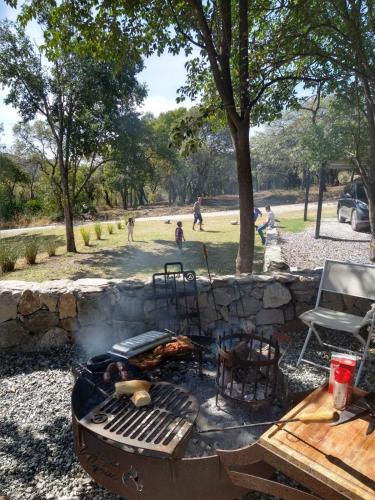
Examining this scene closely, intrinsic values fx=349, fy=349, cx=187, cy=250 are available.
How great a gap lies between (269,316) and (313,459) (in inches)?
108

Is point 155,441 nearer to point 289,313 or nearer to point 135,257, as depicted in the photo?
point 289,313

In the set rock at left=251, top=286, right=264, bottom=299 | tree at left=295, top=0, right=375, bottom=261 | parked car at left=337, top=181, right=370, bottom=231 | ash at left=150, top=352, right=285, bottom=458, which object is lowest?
ash at left=150, top=352, right=285, bottom=458

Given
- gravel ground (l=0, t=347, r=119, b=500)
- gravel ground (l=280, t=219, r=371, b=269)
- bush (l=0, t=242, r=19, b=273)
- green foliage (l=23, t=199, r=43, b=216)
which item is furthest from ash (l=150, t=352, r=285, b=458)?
green foliage (l=23, t=199, r=43, b=216)

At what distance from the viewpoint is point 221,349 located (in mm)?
2584

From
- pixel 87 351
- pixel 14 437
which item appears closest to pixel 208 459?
pixel 14 437

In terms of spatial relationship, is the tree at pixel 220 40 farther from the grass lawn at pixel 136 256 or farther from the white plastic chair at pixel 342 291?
the grass lawn at pixel 136 256

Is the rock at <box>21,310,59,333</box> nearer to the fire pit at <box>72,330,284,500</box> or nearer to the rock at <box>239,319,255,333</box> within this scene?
the fire pit at <box>72,330,284,500</box>

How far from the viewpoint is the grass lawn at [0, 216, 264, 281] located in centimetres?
909

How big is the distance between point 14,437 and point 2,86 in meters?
10.5

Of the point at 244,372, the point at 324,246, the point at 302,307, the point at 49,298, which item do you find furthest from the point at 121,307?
the point at 324,246

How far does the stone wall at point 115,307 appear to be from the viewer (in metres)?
4.05

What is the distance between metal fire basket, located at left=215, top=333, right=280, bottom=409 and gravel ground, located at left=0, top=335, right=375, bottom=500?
23cm

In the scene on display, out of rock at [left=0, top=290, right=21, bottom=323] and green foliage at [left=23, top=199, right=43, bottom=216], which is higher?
green foliage at [left=23, top=199, right=43, bottom=216]

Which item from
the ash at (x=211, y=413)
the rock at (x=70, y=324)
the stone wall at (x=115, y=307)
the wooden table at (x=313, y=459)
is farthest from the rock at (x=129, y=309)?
the wooden table at (x=313, y=459)
